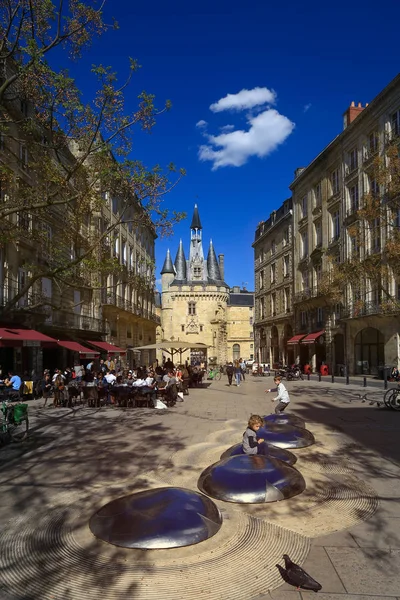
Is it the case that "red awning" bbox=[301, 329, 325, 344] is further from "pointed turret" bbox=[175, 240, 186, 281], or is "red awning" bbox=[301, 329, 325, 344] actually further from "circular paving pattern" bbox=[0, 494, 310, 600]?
"pointed turret" bbox=[175, 240, 186, 281]

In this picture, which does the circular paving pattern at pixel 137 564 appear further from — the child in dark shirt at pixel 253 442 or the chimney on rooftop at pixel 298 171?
the chimney on rooftop at pixel 298 171

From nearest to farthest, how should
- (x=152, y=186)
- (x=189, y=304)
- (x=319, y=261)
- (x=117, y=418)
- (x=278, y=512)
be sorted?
1. (x=278, y=512)
2. (x=152, y=186)
3. (x=117, y=418)
4. (x=319, y=261)
5. (x=189, y=304)

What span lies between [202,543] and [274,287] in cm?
4178

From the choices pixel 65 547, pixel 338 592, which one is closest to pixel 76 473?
pixel 65 547

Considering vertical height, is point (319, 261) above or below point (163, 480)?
above

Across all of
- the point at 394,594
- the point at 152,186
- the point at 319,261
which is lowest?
the point at 394,594

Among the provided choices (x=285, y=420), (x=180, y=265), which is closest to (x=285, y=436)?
(x=285, y=420)

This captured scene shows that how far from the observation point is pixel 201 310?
71.1m

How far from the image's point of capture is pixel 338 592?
3.54 meters

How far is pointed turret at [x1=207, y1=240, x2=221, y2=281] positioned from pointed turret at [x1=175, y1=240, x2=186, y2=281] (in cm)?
443

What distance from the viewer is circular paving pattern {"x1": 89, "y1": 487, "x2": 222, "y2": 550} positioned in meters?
4.25

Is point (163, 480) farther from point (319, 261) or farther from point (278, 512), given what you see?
point (319, 261)

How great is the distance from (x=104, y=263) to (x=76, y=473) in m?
5.40

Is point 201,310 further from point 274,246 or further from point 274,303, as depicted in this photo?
point 274,246
